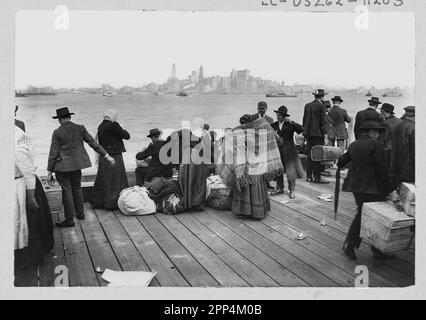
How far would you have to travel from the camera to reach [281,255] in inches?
184

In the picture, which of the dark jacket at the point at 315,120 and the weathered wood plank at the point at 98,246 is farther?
the dark jacket at the point at 315,120

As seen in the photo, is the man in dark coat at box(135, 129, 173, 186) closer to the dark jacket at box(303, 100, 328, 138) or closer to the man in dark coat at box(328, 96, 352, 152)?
the dark jacket at box(303, 100, 328, 138)

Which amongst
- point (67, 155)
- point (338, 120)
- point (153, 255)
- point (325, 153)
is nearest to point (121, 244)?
point (153, 255)

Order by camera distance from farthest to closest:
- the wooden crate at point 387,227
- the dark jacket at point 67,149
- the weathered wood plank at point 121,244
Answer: the dark jacket at point 67,149, the weathered wood plank at point 121,244, the wooden crate at point 387,227

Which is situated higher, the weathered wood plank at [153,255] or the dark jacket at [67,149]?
the dark jacket at [67,149]

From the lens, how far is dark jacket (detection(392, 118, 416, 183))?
5.71 metres

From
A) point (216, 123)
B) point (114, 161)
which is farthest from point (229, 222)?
point (216, 123)

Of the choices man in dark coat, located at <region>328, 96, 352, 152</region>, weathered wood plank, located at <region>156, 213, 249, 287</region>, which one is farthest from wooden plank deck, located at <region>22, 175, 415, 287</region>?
man in dark coat, located at <region>328, 96, 352, 152</region>

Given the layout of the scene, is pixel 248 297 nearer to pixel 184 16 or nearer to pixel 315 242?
pixel 315 242

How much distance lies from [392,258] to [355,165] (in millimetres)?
1059

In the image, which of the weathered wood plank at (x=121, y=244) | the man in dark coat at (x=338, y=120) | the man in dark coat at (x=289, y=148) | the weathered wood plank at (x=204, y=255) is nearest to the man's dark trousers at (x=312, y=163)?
the man in dark coat at (x=289, y=148)

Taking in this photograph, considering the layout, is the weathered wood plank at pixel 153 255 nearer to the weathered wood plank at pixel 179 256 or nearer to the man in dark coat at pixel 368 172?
the weathered wood plank at pixel 179 256

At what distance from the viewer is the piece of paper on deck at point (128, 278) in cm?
405

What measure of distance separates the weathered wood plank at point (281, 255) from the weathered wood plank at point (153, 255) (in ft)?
3.54
